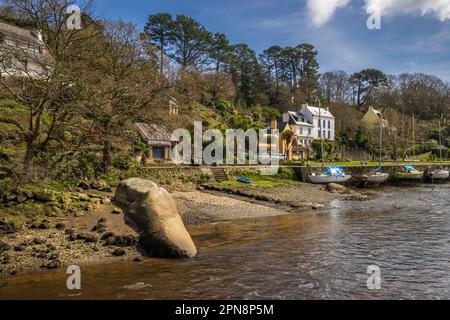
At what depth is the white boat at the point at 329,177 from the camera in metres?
42.0

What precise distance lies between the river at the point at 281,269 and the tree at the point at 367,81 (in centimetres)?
10124

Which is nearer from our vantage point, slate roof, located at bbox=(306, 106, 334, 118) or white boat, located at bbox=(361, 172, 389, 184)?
white boat, located at bbox=(361, 172, 389, 184)

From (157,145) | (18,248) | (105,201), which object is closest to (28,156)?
(105,201)

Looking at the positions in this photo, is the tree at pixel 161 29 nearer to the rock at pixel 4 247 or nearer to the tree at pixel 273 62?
the tree at pixel 273 62

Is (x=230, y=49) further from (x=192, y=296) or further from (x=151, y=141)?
(x=192, y=296)

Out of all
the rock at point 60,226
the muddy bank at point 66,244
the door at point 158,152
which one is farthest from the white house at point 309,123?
the rock at point 60,226

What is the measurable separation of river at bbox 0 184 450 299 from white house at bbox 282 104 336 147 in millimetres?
58438

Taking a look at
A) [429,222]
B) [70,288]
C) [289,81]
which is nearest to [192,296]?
[70,288]

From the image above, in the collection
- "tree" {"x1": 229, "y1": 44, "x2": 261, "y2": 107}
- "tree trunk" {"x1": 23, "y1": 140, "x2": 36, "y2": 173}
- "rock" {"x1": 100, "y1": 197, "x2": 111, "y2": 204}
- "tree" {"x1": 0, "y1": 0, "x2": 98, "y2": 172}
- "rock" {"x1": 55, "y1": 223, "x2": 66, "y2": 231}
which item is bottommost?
"rock" {"x1": 55, "y1": 223, "x2": 66, "y2": 231}

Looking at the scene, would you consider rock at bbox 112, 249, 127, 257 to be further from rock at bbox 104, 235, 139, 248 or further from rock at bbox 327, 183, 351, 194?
rock at bbox 327, 183, 351, 194

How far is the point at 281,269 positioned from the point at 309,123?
235ft

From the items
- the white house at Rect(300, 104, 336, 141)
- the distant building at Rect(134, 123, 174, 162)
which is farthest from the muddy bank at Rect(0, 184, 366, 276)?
the white house at Rect(300, 104, 336, 141)

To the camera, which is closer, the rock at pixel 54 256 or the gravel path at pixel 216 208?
the rock at pixel 54 256

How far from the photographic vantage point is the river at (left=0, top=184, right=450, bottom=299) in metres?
10.2
